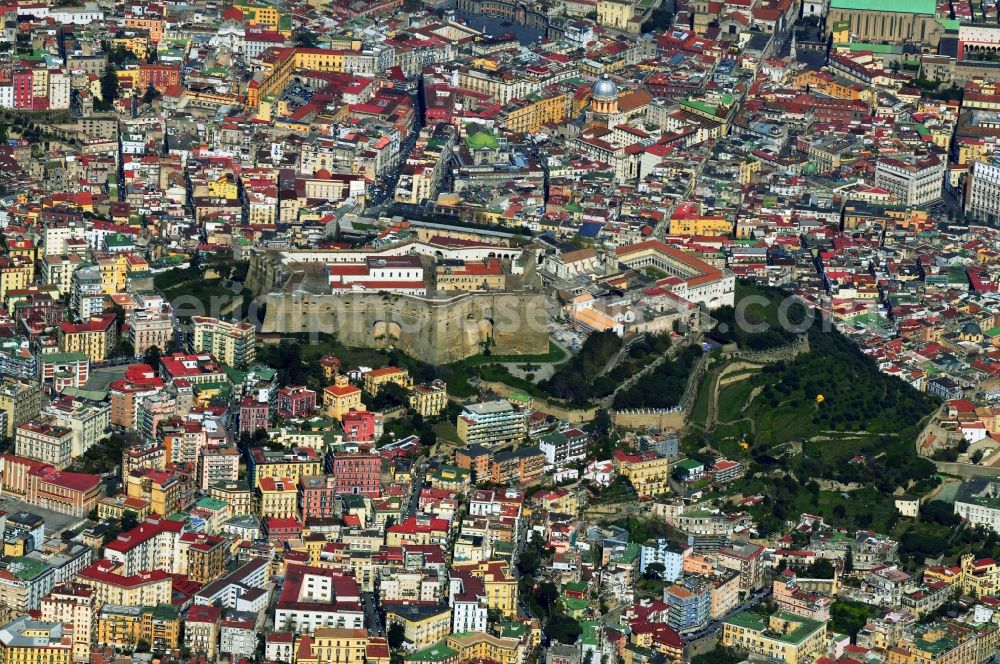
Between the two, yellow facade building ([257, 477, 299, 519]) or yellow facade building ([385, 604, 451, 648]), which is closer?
yellow facade building ([385, 604, 451, 648])

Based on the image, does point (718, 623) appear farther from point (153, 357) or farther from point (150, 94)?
point (150, 94)

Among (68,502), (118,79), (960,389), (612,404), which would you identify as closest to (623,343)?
(612,404)

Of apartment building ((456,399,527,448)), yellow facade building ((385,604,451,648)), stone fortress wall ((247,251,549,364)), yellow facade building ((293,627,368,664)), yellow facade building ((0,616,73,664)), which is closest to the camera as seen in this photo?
yellow facade building ((0,616,73,664))

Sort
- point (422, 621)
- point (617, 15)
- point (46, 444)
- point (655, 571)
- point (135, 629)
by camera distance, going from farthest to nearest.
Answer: point (617, 15) < point (46, 444) < point (655, 571) < point (422, 621) < point (135, 629)

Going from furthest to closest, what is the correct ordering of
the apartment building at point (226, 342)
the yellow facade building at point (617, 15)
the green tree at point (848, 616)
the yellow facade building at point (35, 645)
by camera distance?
1. the yellow facade building at point (617, 15)
2. the apartment building at point (226, 342)
3. the green tree at point (848, 616)
4. the yellow facade building at point (35, 645)

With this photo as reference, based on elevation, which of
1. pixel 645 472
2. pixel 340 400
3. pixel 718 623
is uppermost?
pixel 340 400

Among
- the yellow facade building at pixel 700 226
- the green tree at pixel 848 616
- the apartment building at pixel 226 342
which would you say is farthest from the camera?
the yellow facade building at pixel 700 226

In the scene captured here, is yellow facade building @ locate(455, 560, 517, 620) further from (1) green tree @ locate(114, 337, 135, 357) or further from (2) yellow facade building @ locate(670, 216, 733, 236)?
(2) yellow facade building @ locate(670, 216, 733, 236)

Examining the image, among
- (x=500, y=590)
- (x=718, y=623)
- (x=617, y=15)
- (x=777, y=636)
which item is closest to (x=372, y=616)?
(x=500, y=590)

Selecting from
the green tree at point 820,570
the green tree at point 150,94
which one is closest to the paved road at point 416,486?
the green tree at point 820,570

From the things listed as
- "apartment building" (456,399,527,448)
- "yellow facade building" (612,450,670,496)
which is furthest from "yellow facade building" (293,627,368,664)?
"yellow facade building" (612,450,670,496)

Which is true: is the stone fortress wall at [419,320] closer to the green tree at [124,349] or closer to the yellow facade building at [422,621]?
the green tree at [124,349]

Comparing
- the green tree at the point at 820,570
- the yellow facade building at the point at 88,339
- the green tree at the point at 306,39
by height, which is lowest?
the green tree at the point at 820,570
